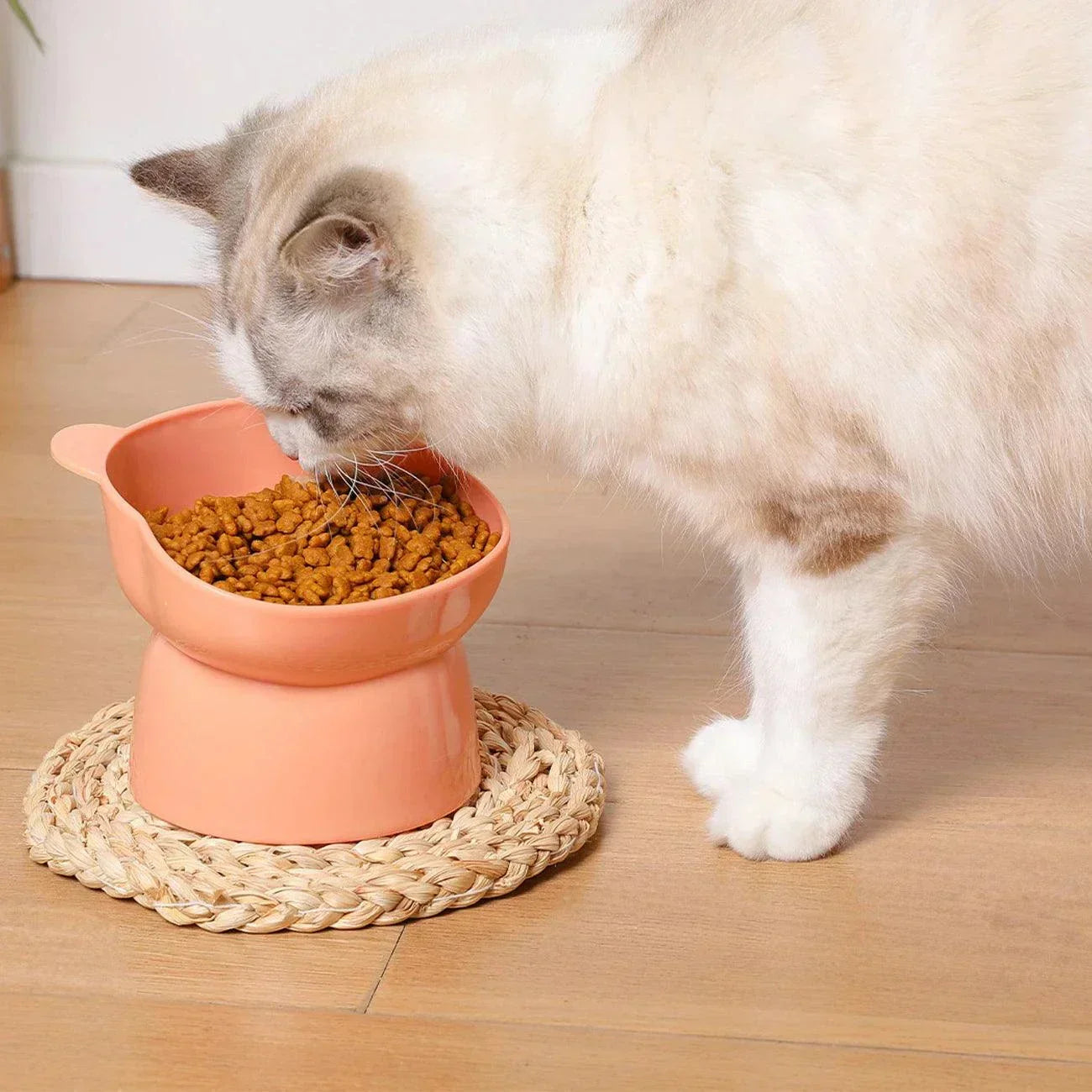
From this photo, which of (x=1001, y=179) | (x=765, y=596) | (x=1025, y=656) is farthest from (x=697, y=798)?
(x=1001, y=179)

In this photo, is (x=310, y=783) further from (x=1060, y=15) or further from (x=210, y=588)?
(x=1060, y=15)

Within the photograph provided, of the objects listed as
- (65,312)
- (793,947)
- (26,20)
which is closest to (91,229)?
(65,312)

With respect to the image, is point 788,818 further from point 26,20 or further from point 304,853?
point 26,20

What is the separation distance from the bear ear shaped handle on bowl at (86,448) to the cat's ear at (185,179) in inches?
8.4

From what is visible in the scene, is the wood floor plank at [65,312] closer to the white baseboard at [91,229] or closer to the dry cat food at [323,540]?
the white baseboard at [91,229]

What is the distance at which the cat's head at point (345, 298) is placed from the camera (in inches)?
42.0

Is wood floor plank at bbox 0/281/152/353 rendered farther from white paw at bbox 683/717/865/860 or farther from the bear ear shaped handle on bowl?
white paw at bbox 683/717/865/860

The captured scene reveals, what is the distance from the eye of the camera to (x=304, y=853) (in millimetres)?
1134

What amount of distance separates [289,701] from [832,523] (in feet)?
1.46

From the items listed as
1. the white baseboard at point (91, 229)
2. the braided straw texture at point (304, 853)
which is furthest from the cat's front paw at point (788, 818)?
the white baseboard at point (91, 229)

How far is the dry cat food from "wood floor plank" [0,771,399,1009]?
26cm

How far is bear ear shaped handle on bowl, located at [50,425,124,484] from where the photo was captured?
1.19 m

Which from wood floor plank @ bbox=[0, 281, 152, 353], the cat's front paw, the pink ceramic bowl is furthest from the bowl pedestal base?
wood floor plank @ bbox=[0, 281, 152, 353]

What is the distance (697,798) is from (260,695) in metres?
0.43
